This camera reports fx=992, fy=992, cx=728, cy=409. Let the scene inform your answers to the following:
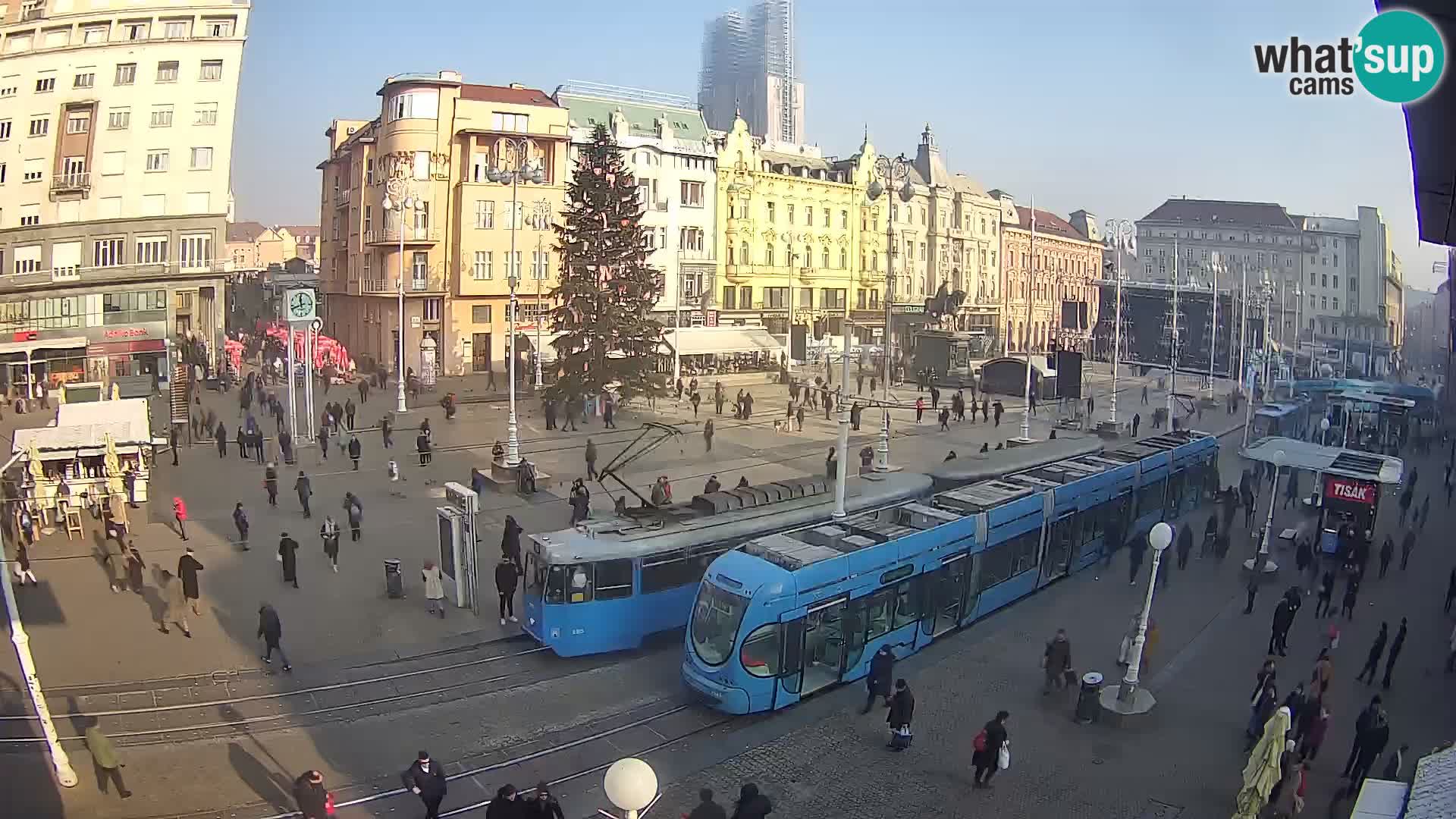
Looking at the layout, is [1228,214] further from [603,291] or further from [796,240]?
[603,291]

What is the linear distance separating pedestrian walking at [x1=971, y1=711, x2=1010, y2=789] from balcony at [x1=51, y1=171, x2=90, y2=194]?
55.1 feet

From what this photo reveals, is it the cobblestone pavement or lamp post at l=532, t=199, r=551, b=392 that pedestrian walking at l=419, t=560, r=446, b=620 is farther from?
lamp post at l=532, t=199, r=551, b=392

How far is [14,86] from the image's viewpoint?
16.8 metres

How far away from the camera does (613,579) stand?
13828 millimetres

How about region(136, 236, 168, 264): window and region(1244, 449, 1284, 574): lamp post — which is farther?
region(1244, 449, 1284, 574): lamp post

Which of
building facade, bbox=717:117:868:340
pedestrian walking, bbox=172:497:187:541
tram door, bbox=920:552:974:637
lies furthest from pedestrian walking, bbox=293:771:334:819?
building facade, bbox=717:117:868:340

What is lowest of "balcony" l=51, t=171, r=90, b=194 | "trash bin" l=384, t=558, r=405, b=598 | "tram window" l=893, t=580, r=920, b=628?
"trash bin" l=384, t=558, r=405, b=598

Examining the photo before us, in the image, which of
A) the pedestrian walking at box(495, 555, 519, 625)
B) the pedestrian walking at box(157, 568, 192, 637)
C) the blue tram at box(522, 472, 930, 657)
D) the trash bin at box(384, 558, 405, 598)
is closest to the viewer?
the blue tram at box(522, 472, 930, 657)

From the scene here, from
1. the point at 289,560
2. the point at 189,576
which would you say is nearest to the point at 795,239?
the point at 289,560

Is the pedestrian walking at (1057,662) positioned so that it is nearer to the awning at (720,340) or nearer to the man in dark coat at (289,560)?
the man in dark coat at (289,560)

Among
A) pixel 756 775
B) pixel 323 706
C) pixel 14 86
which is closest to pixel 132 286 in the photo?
pixel 14 86

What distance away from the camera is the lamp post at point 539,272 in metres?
40.3

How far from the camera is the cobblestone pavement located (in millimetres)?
10461

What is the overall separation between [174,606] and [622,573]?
22.3 feet
